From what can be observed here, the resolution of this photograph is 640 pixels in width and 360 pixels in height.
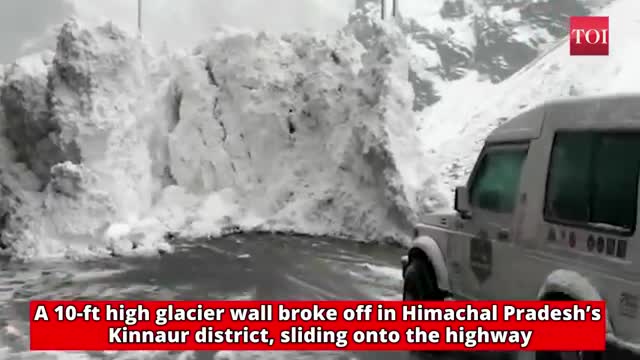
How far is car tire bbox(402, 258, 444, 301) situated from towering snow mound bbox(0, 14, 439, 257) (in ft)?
23.9

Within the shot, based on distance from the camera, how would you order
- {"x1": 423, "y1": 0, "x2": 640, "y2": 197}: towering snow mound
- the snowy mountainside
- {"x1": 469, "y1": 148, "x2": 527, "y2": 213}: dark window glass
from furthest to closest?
the snowy mountainside → {"x1": 423, "y1": 0, "x2": 640, "y2": 197}: towering snow mound → {"x1": 469, "y1": 148, "x2": 527, "y2": 213}: dark window glass

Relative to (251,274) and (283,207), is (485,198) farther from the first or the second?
(283,207)

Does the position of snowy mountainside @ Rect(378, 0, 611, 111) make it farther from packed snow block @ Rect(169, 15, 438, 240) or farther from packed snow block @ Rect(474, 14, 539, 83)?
packed snow block @ Rect(169, 15, 438, 240)

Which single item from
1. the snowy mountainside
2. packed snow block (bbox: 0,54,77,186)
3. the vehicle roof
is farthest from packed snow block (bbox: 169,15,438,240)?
the snowy mountainside

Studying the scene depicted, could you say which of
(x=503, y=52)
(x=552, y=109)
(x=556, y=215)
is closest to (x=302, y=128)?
(x=552, y=109)

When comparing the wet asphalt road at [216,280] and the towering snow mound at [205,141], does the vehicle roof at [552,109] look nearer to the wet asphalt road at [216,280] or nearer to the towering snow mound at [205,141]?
the wet asphalt road at [216,280]

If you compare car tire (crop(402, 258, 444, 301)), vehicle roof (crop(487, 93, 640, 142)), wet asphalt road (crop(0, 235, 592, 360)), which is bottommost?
wet asphalt road (crop(0, 235, 592, 360))

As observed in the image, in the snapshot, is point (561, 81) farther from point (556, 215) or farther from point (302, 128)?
point (556, 215)

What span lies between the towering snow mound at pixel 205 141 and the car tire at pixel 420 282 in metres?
7.30

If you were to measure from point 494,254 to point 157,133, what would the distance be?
1310 cm

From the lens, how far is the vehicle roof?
13.0ft

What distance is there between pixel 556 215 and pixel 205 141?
13356 mm

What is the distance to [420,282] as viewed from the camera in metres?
6.34

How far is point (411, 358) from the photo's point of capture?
5879mm
